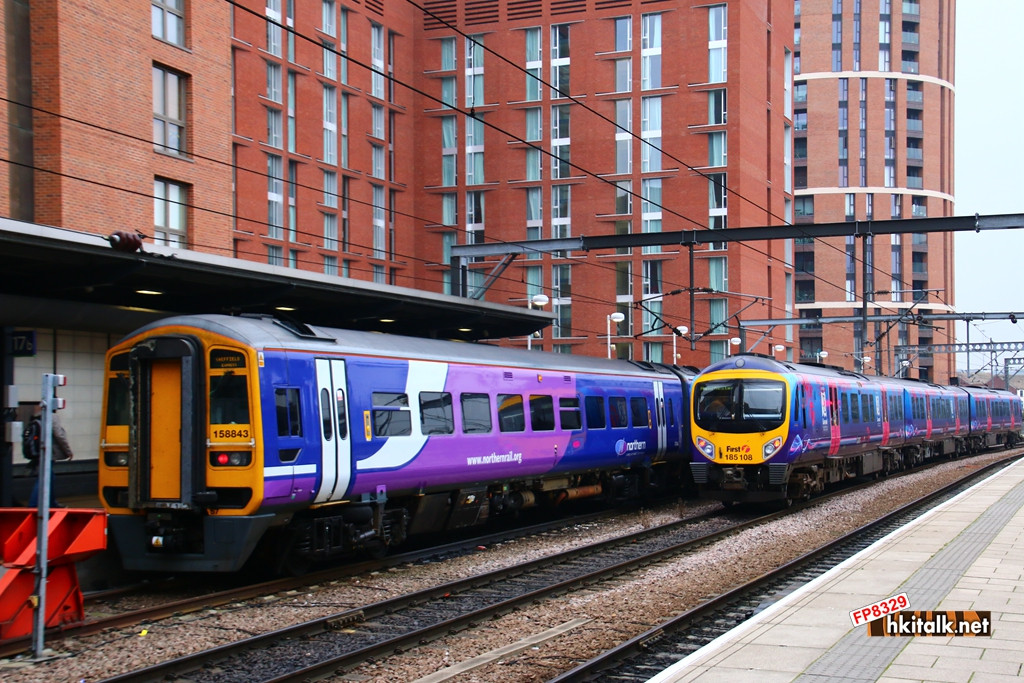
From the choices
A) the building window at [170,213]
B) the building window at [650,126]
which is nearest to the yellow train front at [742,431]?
the building window at [170,213]

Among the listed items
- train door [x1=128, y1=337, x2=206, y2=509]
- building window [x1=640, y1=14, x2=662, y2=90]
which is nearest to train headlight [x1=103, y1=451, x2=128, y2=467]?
train door [x1=128, y1=337, x2=206, y2=509]

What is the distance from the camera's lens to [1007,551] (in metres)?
13.9

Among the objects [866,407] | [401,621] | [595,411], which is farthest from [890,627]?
[866,407]

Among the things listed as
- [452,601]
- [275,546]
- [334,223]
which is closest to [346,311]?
[275,546]

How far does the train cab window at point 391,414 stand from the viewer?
14.0 meters

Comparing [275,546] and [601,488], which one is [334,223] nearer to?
[601,488]

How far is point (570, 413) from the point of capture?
19.2 metres

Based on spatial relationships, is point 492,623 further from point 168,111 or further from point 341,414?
point 168,111

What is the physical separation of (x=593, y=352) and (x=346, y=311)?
138ft

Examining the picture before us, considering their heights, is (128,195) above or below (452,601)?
above

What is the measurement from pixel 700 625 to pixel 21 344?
11.7 metres

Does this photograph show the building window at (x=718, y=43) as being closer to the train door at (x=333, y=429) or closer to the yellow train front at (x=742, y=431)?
the yellow train front at (x=742, y=431)

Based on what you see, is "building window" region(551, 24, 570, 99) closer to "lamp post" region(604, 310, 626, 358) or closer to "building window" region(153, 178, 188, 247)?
"lamp post" region(604, 310, 626, 358)

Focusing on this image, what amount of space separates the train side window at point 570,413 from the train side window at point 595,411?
0.34 meters
